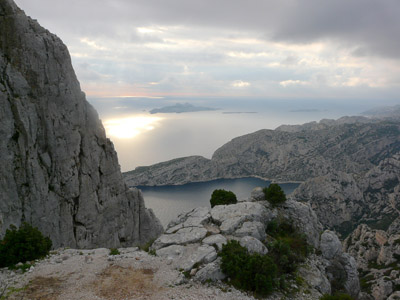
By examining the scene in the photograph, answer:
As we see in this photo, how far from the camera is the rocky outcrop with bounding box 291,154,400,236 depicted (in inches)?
4131

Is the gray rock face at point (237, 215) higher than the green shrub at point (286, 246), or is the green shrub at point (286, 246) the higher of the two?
the gray rock face at point (237, 215)

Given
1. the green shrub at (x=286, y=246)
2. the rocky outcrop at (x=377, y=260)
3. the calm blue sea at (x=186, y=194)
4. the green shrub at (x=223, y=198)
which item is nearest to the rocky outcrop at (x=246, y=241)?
the green shrub at (x=286, y=246)

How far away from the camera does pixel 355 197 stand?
118 meters

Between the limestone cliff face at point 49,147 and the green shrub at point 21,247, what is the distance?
10.9 metres

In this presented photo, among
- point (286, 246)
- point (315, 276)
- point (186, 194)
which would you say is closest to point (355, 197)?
point (186, 194)

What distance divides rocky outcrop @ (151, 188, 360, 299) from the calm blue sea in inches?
3609

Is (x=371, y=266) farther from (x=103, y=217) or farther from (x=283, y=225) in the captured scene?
(x=103, y=217)

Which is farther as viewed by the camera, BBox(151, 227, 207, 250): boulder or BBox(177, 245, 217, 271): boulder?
BBox(151, 227, 207, 250): boulder

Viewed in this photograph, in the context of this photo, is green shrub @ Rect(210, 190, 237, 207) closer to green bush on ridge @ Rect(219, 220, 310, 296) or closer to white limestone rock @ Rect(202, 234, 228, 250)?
white limestone rock @ Rect(202, 234, 228, 250)

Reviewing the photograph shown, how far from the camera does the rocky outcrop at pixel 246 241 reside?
15.9m

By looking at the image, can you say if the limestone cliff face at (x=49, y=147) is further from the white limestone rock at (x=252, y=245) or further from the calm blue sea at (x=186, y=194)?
the calm blue sea at (x=186, y=194)

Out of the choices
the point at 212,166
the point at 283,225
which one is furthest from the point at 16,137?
the point at 212,166

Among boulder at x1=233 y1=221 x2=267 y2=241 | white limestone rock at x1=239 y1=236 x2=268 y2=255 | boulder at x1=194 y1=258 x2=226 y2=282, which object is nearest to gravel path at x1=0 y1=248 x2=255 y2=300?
boulder at x1=194 y1=258 x2=226 y2=282

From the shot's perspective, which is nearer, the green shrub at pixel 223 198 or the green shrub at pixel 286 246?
the green shrub at pixel 286 246
